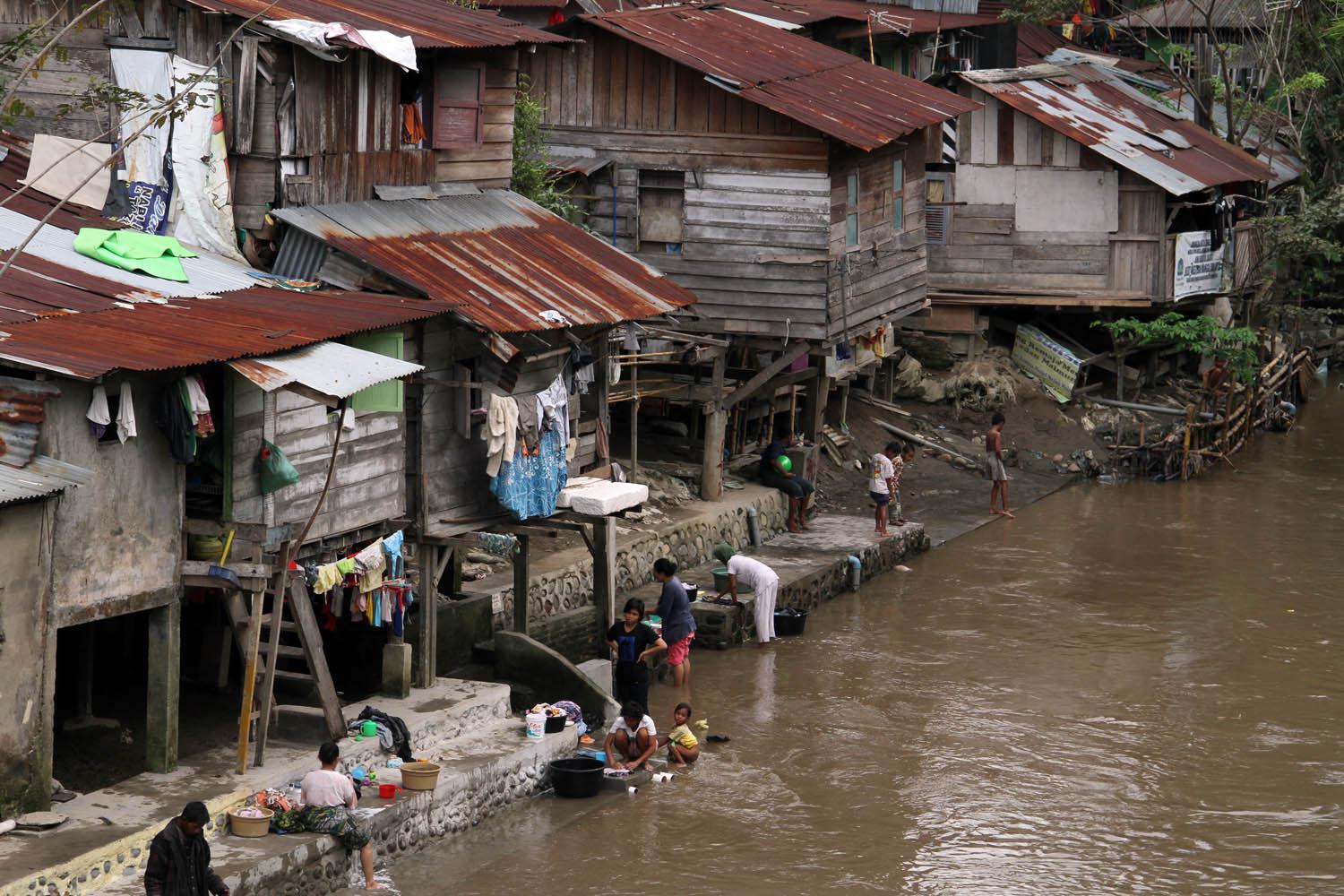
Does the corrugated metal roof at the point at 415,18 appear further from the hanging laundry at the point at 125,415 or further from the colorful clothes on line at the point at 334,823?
the colorful clothes on line at the point at 334,823

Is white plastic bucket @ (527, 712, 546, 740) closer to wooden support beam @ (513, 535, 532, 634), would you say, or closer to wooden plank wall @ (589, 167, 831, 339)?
wooden support beam @ (513, 535, 532, 634)

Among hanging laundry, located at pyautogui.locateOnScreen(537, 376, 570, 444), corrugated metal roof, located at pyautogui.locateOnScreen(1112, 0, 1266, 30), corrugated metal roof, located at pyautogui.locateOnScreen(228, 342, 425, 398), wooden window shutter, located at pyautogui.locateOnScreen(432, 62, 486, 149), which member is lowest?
hanging laundry, located at pyautogui.locateOnScreen(537, 376, 570, 444)

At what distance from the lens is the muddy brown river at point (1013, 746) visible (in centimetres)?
1544

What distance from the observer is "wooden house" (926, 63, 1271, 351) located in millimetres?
32469

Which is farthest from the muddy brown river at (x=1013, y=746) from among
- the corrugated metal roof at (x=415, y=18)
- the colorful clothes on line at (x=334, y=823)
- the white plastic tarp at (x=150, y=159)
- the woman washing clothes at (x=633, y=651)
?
the corrugated metal roof at (x=415, y=18)

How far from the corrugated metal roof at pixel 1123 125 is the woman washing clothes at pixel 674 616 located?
50.7 ft

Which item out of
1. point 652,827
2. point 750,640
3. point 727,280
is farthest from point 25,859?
point 727,280

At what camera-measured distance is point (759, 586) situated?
21.6m

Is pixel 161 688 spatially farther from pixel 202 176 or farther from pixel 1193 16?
pixel 1193 16

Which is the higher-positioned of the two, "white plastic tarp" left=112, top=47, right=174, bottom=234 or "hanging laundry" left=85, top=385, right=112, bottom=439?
"white plastic tarp" left=112, top=47, right=174, bottom=234

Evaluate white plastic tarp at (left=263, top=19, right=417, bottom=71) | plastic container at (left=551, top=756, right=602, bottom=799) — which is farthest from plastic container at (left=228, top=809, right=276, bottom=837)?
white plastic tarp at (left=263, top=19, right=417, bottom=71)

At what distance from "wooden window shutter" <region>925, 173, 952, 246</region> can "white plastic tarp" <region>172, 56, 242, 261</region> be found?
1789cm

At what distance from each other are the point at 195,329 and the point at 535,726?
4856 millimetres

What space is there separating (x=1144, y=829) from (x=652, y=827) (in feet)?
13.9
